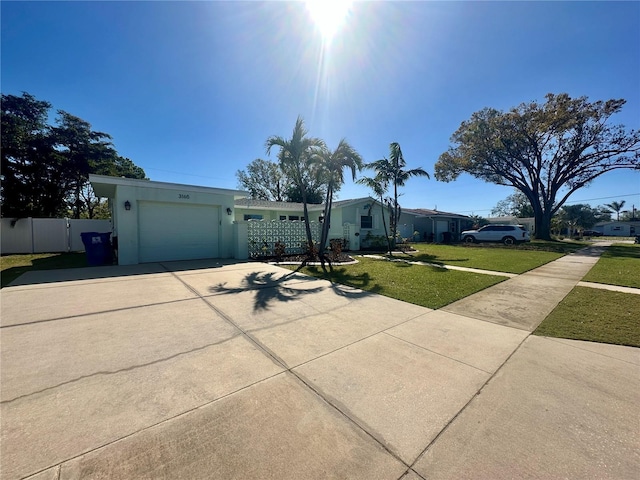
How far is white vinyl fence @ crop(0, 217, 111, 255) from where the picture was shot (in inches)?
555

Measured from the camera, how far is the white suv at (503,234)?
70.1 ft

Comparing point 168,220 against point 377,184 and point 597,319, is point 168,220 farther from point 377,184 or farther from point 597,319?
point 597,319

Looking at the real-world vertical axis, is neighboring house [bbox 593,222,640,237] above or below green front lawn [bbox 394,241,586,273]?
above

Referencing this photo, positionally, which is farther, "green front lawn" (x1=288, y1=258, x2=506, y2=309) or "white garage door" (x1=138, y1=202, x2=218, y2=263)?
"white garage door" (x1=138, y1=202, x2=218, y2=263)

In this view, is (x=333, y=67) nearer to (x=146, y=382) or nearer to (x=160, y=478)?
(x=146, y=382)

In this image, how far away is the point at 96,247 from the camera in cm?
976

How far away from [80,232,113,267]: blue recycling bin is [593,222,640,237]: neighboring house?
8797cm

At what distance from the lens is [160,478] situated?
1.53m

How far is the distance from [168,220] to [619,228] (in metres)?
91.7

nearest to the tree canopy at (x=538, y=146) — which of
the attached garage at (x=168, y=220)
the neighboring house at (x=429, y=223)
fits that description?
the neighboring house at (x=429, y=223)

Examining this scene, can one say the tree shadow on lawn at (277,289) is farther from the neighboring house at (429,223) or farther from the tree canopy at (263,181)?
the tree canopy at (263,181)

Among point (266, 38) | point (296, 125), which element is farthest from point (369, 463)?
point (296, 125)

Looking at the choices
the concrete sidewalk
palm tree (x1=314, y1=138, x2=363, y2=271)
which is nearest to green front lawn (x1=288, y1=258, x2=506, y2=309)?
the concrete sidewalk

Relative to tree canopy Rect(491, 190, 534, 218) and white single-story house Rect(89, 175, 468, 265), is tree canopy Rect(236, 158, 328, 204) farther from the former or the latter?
tree canopy Rect(491, 190, 534, 218)
